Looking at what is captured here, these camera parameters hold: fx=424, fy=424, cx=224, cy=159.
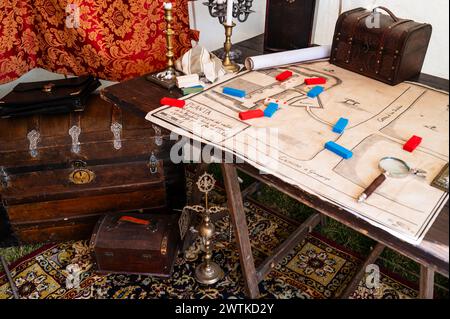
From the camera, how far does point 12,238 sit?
1.94m

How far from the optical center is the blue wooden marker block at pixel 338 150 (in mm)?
1082

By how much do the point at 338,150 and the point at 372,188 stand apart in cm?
16

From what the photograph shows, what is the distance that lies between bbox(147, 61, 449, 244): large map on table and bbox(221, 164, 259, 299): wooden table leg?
18 centimetres

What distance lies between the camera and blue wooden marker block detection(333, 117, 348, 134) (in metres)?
1.18

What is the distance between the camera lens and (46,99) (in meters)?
1.74

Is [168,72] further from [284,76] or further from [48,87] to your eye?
[48,87]

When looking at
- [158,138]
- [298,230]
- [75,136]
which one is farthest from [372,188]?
[75,136]

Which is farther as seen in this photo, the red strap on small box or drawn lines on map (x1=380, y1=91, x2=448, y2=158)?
the red strap on small box

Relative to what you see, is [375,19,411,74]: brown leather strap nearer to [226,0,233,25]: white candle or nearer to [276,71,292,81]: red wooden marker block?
[276,71,292,81]: red wooden marker block

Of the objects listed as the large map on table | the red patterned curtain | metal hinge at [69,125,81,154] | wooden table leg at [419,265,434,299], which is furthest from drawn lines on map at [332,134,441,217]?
the red patterned curtain

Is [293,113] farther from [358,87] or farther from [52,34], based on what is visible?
[52,34]

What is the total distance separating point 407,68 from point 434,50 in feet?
0.32

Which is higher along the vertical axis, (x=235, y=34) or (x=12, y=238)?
(x=235, y=34)
